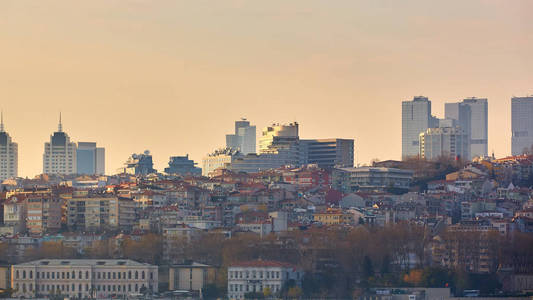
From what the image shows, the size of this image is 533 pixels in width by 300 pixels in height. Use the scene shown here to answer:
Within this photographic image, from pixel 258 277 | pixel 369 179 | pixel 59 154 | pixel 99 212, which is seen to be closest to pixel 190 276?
pixel 258 277

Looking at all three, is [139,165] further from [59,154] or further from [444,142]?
[444,142]

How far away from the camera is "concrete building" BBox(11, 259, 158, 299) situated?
89625 mm

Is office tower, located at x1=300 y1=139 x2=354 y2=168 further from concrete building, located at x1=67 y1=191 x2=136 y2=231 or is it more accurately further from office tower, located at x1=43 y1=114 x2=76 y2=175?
concrete building, located at x1=67 y1=191 x2=136 y2=231

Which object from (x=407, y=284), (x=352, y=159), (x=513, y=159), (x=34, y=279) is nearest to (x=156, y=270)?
(x=34, y=279)

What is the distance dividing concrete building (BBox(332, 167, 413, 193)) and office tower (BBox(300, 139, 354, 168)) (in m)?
23.3

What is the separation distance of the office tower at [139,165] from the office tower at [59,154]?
18.3 metres

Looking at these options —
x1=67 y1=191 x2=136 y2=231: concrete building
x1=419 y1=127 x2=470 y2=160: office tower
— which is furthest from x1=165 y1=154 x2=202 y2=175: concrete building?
x1=67 y1=191 x2=136 y2=231: concrete building

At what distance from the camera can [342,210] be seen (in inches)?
4405

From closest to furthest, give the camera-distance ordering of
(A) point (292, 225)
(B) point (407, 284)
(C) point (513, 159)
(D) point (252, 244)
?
(B) point (407, 284) < (D) point (252, 244) < (A) point (292, 225) < (C) point (513, 159)

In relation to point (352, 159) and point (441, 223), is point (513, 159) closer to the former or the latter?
point (352, 159)

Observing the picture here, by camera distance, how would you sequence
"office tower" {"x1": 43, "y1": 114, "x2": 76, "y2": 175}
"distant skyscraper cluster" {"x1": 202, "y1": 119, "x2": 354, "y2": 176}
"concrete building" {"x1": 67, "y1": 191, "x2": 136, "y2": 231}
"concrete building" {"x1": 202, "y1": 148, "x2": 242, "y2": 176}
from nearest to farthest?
"concrete building" {"x1": 67, "y1": 191, "x2": 136, "y2": 231} → "distant skyscraper cluster" {"x1": 202, "y1": 119, "x2": 354, "y2": 176} → "concrete building" {"x1": 202, "y1": 148, "x2": 242, "y2": 176} → "office tower" {"x1": 43, "y1": 114, "x2": 76, "y2": 175}

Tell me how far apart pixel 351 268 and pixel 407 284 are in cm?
408

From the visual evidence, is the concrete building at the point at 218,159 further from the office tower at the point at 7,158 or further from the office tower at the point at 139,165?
the office tower at the point at 7,158

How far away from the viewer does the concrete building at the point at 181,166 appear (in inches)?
6826
